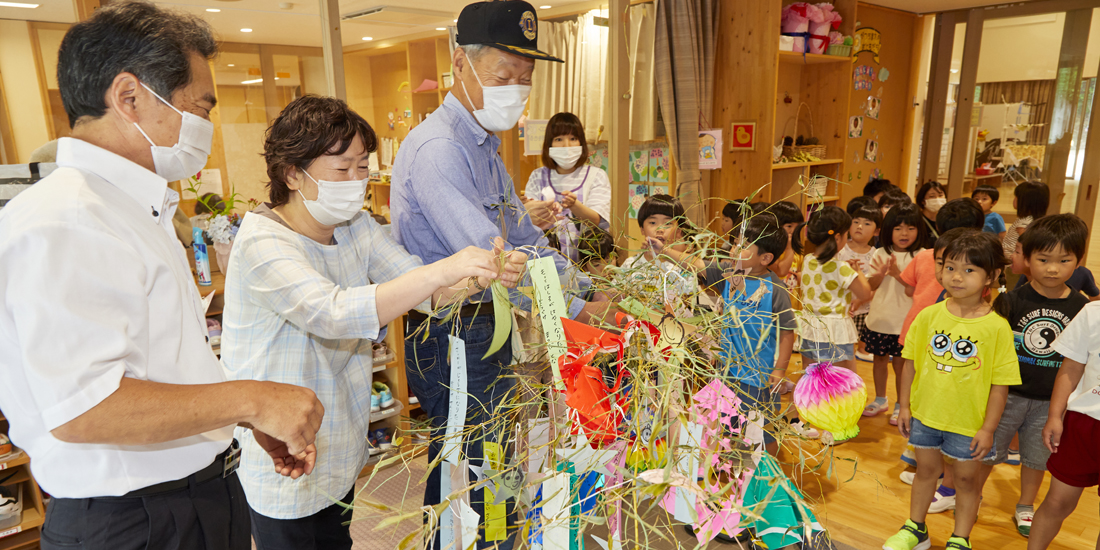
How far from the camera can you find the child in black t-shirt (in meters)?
2.09

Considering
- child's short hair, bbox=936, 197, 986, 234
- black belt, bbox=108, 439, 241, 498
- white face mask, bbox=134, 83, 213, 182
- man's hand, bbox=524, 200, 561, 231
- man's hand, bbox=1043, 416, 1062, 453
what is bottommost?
man's hand, bbox=1043, 416, 1062, 453

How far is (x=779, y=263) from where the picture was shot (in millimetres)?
2916

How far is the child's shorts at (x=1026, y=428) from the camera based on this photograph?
2.16 metres

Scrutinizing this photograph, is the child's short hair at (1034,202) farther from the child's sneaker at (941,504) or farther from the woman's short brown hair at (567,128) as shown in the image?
the woman's short brown hair at (567,128)

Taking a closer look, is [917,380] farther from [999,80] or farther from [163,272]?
[999,80]

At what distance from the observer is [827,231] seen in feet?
9.76

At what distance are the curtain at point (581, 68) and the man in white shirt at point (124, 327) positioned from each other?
259cm

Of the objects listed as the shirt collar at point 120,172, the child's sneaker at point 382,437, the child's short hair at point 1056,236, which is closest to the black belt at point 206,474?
the shirt collar at point 120,172

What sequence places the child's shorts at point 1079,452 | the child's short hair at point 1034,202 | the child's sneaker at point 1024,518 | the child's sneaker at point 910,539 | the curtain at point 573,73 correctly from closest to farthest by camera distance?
the child's shorts at point 1079,452, the child's sneaker at point 910,539, the child's sneaker at point 1024,518, the curtain at point 573,73, the child's short hair at point 1034,202

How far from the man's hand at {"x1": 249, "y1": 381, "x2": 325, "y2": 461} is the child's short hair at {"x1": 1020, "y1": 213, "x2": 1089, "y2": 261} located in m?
2.31

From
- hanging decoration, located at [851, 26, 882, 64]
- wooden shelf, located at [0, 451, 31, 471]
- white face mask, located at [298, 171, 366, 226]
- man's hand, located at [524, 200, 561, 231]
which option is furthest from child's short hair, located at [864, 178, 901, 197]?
wooden shelf, located at [0, 451, 31, 471]

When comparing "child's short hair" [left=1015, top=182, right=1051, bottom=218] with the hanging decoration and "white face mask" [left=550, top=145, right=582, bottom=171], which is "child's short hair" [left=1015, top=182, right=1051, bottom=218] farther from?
"white face mask" [left=550, top=145, right=582, bottom=171]

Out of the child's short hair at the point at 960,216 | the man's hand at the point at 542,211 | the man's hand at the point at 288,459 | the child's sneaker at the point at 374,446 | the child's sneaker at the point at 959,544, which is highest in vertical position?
the man's hand at the point at 542,211

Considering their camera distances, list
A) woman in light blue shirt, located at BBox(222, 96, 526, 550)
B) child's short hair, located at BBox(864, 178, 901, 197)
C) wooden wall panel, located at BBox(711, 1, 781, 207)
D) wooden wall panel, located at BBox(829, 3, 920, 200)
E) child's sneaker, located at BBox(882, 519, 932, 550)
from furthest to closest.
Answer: wooden wall panel, located at BBox(829, 3, 920, 200), child's short hair, located at BBox(864, 178, 901, 197), wooden wall panel, located at BBox(711, 1, 781, 207), child's sneaker, located at BBox(882, 519, 932, 550), woman in light blue shirt, located at BBox(222, 96, 526, 550)
